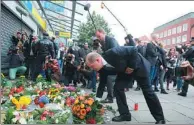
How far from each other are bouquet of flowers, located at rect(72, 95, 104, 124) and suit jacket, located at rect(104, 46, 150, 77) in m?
0.69

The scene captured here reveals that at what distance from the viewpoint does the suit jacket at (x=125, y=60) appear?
4578 millimetres

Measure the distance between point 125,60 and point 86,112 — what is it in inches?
39.2

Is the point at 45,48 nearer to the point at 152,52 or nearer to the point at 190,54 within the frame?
the point at 152,52

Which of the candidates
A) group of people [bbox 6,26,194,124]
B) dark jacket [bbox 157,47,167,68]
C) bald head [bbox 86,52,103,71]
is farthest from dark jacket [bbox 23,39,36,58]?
bald head [bbox 86,52,103,71]

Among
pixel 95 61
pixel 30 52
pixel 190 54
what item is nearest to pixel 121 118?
pixel 95 61

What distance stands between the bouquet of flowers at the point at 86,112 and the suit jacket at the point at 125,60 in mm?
685

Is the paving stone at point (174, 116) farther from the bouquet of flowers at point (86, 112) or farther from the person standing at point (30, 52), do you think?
the person standing at point (30, 52)

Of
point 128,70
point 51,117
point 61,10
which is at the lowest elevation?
point 51,117

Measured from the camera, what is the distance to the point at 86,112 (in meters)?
4.43

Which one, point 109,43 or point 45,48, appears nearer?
point 109,43

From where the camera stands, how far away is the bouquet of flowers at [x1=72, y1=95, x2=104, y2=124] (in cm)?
440

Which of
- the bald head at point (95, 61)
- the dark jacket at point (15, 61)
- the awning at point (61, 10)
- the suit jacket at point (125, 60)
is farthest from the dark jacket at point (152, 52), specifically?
the awning at point (61, 10)

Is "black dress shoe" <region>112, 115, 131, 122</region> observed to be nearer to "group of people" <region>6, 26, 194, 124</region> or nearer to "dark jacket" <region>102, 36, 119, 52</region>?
"group of people" <region>6, 26, 194, 124</region>

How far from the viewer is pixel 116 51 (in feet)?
15.1
